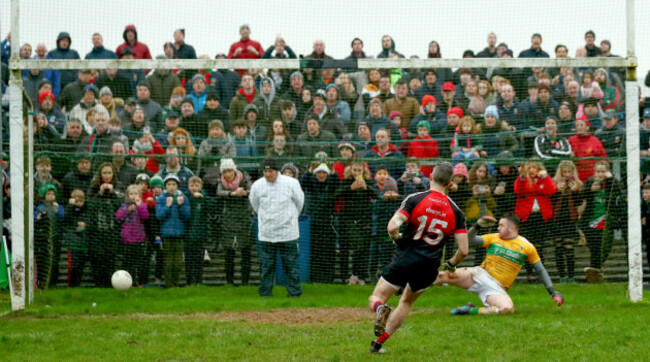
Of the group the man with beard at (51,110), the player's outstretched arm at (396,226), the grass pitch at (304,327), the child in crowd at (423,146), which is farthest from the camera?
the man with beard at (51,110)

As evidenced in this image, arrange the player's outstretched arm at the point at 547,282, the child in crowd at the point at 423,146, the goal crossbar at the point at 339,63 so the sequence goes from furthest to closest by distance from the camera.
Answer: the child in crowd at the point at 423,146 → the goal crossbar at the point at 339,63 → the player's outstretched arm at the point at 547,282

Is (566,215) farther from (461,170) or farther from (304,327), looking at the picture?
(304,327)

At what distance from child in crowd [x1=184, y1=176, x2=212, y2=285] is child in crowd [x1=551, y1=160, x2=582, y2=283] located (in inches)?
232

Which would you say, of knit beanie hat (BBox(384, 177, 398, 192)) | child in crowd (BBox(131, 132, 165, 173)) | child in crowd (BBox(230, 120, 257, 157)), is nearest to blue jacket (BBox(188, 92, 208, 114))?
child in crowd (BBox(230, 120, 257, 157))

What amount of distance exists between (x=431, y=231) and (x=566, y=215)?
6543mm

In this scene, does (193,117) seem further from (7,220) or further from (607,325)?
(607,325)

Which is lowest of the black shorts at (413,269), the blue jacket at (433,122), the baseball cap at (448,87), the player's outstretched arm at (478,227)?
the black shorts at (413,269)

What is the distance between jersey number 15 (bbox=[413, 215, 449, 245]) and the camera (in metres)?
→ 8.19

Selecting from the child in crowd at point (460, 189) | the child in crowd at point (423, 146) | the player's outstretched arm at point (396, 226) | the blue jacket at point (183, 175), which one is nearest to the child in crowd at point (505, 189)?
the child in crowd at point (460, 189)

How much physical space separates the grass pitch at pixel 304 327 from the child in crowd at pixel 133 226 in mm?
706

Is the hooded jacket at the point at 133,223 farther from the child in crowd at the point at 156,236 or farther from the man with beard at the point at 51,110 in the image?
the man with beard at the point at 51,110

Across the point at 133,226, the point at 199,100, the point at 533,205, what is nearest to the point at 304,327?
the point at 133,226

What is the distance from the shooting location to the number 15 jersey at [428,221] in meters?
8.17

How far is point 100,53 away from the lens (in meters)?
15.0
